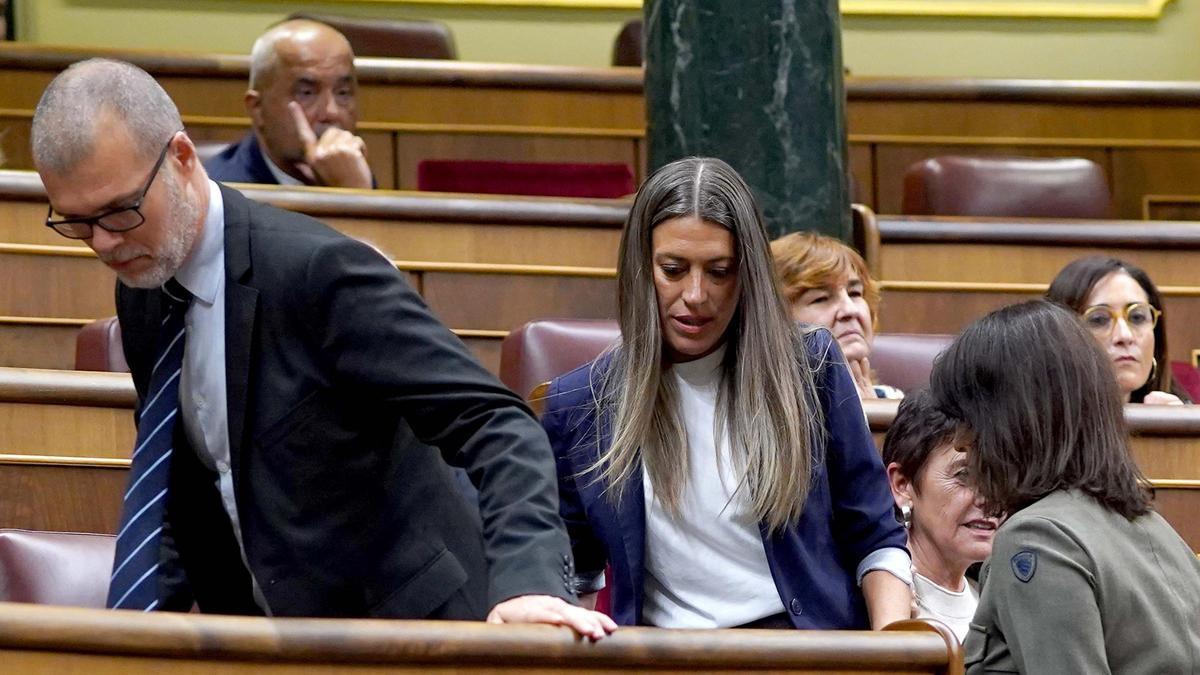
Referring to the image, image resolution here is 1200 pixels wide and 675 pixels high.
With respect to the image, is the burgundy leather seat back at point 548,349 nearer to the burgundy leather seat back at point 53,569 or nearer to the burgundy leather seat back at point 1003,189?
the burgundy leather seat back at point 53,569

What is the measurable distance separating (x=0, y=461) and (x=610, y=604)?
0.74 m

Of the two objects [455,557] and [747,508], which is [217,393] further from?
[747,508]

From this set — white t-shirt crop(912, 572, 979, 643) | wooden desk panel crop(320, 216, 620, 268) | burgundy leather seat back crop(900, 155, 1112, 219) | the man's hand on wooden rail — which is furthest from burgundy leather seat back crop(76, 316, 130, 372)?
burgundy leather seat back crop(900, 155, 1112, 219)

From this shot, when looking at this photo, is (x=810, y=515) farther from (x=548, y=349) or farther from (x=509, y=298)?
(x=509, y=298)

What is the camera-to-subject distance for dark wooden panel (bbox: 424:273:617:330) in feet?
7.72

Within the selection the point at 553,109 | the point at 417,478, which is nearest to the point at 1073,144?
the point at 553,109

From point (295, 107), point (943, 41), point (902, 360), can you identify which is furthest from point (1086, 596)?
point (943, 41)

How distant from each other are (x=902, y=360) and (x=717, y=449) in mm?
811

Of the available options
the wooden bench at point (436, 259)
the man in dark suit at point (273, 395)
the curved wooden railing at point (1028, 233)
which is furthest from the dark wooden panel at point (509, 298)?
the man in dark suit at point (273, 395)

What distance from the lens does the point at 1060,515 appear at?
45.1 inches

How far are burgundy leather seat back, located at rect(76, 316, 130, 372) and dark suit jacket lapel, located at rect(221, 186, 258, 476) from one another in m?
0.83

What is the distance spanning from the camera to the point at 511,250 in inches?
94.0

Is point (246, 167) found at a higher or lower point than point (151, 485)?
higher

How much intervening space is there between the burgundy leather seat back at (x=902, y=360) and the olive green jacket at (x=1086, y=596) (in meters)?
0.96
